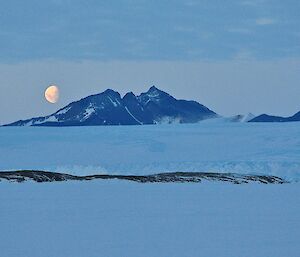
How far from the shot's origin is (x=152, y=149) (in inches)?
1158

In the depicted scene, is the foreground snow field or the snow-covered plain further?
the snow-covered plain

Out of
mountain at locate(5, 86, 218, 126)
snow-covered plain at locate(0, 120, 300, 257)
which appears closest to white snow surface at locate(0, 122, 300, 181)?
snow-covered plain at locate(0, 120, 300, 257)

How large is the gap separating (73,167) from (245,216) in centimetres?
1604

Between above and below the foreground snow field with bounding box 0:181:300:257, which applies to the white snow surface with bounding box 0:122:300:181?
above

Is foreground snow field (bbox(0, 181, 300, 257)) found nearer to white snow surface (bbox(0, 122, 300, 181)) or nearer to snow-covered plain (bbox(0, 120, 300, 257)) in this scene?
snow-covered plain (bbox(0, 120, 300, 257))

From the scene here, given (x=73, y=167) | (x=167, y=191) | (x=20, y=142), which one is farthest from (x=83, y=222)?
(x=20, y=142)

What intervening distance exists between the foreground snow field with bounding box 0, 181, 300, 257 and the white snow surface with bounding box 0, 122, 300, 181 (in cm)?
758

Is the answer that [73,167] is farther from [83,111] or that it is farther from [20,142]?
[83,111]

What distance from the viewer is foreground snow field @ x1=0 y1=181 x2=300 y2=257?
8.23m

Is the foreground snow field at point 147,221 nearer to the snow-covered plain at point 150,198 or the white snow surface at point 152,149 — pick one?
the snow-covered plain at point 150,198

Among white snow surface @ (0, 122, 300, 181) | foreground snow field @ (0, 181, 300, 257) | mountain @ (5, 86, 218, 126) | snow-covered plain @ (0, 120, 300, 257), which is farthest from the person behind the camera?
mountain @ (5, 86, 218, 126)

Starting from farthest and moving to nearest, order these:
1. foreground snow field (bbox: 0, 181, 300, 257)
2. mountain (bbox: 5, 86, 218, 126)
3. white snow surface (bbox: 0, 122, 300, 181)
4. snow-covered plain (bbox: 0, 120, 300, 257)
Answer: mountain (bbox: 5, 86, 218, 126) < white snow surface (bbox: 0, 122, 300, 181) < snow-covered plain (bbox: 0, 120, 300, 257) < foreground snow field (bbox: 0, 181, 300, 257)

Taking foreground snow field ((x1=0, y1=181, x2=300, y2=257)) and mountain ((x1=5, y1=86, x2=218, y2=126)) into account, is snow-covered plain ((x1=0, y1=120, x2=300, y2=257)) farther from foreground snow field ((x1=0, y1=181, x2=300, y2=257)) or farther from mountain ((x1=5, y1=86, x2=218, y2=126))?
mountain ((x1=5, y1=86, x2=218, y2=126))

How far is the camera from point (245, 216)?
11664 mm
